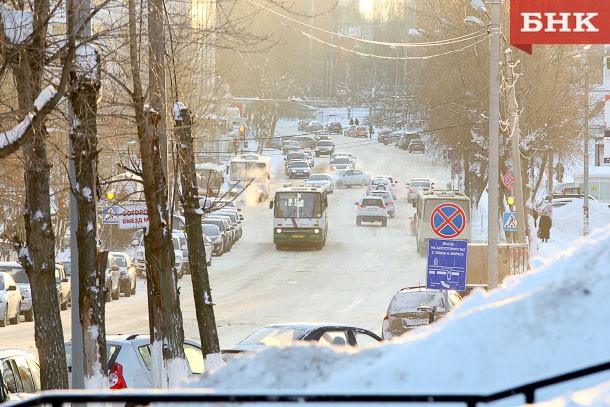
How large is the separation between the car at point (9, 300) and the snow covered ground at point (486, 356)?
2523cm

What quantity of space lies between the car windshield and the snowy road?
6842 mm

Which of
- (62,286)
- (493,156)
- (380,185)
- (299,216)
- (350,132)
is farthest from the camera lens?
(350,132)

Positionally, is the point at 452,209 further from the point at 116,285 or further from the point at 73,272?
the point at 116,285

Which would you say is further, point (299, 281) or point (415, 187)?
point (415, 187)

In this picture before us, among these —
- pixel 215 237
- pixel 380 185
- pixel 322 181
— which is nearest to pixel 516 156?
pixel 215 237

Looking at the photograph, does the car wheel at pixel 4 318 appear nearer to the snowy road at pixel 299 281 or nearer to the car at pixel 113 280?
the snowy road at pixel 299 281

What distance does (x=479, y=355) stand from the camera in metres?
4.47

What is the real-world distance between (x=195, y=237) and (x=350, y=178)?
227ft

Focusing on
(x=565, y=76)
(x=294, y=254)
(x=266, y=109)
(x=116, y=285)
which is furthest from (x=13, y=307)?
(x=266, y=109)

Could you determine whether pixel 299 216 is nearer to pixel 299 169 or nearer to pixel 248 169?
pixel 248 169

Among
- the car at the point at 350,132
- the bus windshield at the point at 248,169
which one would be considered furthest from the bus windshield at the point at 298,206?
the car at the point at 350,132

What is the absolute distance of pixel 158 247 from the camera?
16.1 meters

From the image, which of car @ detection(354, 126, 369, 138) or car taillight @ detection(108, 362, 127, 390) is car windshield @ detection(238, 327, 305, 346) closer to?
car taillight @ detection(108, 362, 127, 390)

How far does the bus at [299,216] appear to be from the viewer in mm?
54875
